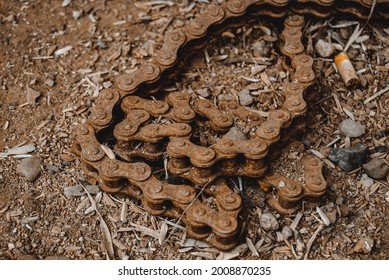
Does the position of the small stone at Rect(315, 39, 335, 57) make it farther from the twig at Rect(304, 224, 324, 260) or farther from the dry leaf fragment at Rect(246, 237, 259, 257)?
the dry leaf fragment at Rect(246, 237, 259, 257)

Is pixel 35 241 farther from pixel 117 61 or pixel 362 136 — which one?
pixel 362 136

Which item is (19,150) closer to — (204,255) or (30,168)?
(30,168)

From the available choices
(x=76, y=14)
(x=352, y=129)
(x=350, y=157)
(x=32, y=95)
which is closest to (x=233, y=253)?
(x=350, y=157)

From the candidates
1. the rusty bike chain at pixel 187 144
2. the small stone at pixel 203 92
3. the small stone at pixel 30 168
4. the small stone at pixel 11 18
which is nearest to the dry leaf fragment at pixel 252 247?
the rusty bike chain at pixel 187 144

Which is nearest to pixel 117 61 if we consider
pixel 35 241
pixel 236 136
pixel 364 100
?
pixel 236 136

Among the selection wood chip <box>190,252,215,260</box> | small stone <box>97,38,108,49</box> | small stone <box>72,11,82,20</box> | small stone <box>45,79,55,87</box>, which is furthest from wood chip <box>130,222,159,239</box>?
small stone <box>72,11,82,20</box>
